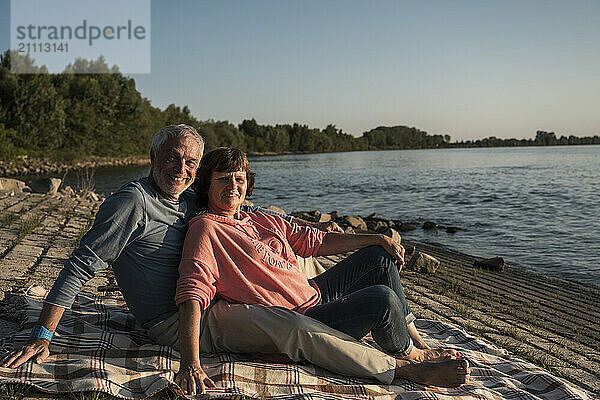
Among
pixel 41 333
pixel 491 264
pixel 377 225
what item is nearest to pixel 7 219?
pixel 41 333

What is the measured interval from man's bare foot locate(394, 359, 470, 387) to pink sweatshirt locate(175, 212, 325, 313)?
2.64 feet

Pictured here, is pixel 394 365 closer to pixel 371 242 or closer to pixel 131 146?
pixel 371 242

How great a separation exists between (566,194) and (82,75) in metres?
57.9

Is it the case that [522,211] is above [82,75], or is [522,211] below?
below

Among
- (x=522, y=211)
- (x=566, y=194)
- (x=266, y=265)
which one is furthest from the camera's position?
(x=566, y=194)

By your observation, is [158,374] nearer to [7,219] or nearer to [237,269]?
[237,269]

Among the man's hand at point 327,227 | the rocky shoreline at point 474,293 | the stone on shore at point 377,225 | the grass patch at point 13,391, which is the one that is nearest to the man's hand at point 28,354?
the grass patch at point 13,391

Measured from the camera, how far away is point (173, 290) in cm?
356

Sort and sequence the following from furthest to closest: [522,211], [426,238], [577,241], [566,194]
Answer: [566,194]
[522,211]
[426,238]
[577,241]

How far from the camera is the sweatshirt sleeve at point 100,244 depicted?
3205 millimetres

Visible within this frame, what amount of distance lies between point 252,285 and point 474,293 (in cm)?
625

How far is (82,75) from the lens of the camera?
217 ft

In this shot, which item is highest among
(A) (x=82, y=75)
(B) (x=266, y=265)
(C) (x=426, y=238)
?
(A) (x=82, y=75)

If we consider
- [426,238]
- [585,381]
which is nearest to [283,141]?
[426,238]
